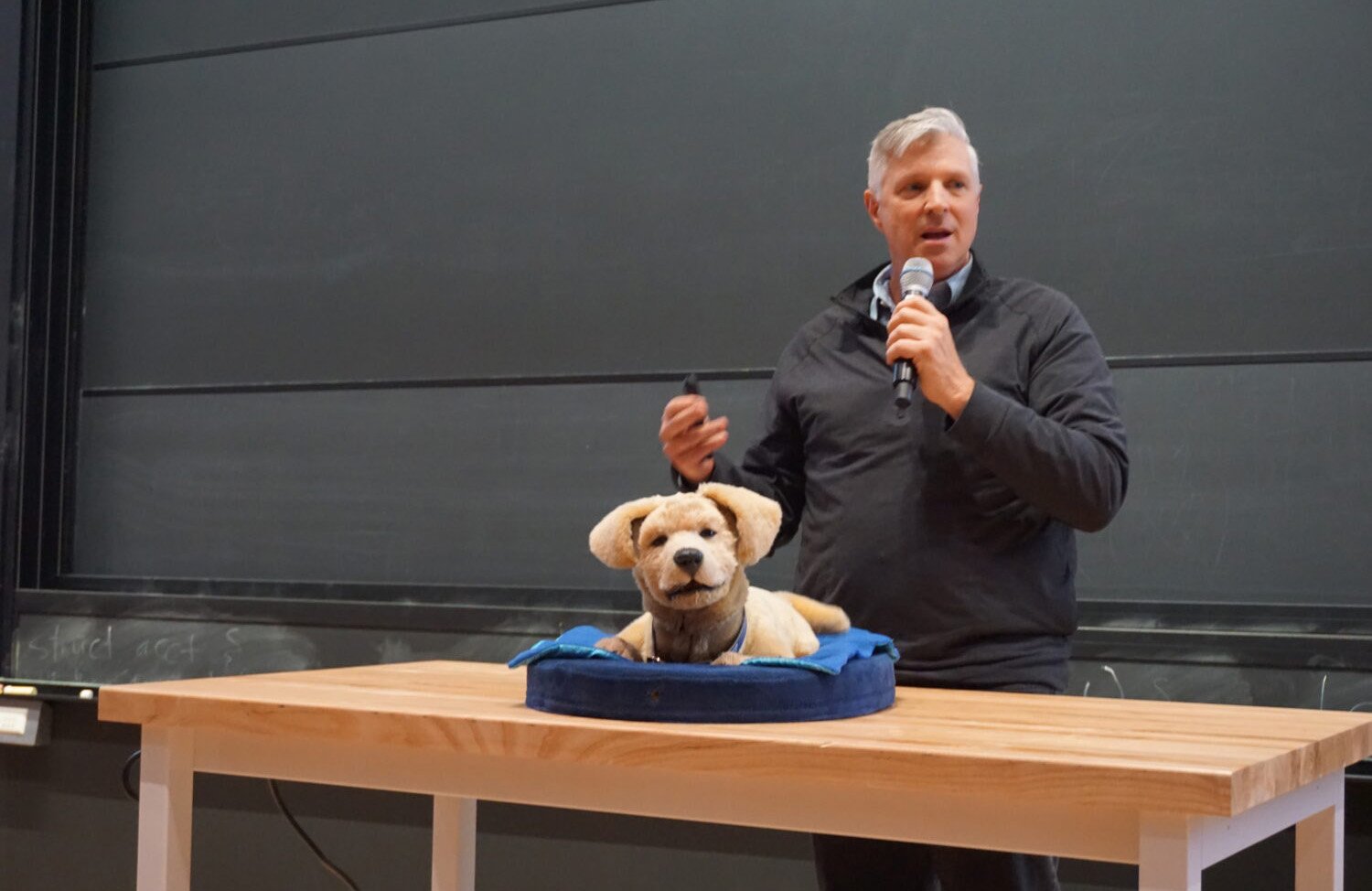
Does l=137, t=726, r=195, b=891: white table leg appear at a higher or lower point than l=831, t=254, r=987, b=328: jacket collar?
lower

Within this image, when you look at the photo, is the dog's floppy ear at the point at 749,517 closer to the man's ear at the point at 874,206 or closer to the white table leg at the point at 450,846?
the man's ear at the point at 874,206

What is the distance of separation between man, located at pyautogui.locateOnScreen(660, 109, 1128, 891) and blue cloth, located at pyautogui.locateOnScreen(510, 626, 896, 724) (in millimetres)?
317

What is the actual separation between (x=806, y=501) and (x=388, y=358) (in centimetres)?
154

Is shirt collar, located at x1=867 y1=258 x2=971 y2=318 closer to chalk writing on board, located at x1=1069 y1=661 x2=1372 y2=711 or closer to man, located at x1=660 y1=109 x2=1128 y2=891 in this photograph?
man, located at x1=660 y1=109 x2=1128 y2=891

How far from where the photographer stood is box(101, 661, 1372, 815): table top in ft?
3.70

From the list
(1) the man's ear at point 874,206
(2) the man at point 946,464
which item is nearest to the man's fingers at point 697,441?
(2) the man at point 946,464

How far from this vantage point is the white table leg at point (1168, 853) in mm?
1103

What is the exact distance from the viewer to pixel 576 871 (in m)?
2.85

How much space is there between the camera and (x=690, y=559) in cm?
136

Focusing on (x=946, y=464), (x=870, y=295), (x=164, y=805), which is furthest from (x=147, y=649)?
(x=946, y=464)

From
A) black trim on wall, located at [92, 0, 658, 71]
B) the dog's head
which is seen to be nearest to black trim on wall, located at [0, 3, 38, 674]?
black trim on wall, located at [92, 0, 658, 71]

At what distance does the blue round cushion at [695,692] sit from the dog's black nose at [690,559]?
93mm

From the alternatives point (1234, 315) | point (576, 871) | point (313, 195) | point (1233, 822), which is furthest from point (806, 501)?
point (313, 195)

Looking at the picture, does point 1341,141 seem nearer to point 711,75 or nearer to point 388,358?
point 711,75
